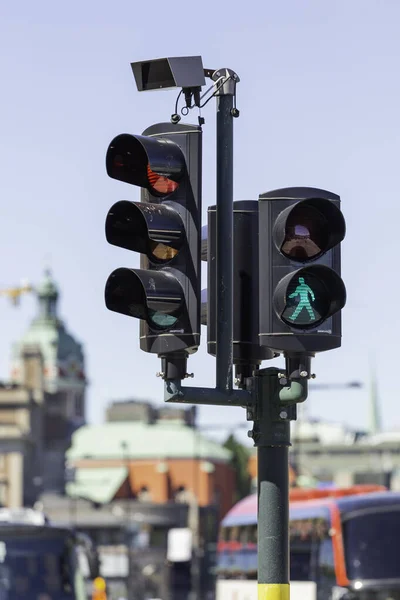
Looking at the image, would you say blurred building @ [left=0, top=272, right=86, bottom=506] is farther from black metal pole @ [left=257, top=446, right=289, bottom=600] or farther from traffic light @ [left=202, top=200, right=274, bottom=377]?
black metal pole @ [left=257, top=446, right=289, bottom=600]

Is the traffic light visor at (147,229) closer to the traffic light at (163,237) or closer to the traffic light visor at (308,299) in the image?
Result: the traffic light at (163,237)

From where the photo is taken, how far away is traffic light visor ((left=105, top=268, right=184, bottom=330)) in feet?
23.4

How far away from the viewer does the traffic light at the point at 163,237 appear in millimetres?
7184

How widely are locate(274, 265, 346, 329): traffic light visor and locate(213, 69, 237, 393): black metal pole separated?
0.34 m

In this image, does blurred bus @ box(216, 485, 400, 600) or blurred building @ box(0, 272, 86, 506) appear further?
blurred building @ box(0, 272, 86, 506)

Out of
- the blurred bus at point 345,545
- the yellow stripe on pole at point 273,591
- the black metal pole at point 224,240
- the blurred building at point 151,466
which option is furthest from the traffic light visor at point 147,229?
the blurred building at point 151,466

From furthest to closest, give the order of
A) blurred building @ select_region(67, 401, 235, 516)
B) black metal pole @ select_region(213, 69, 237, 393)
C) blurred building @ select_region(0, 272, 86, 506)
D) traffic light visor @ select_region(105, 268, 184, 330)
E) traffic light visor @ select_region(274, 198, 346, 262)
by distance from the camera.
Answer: blurred building @ select_region(67, 401, 235, 516) → blurred building @ select_region(0, 272, 86, 506) → black metal pole @ select_region(213, 69, 237, 393) → traffic light visor @ select_region(274, 198, 346, 262) → traffic light visor @ select_region(105, 268, 184, 330)

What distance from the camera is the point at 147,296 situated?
7102mm

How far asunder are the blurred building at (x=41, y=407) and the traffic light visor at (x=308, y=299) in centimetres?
13639

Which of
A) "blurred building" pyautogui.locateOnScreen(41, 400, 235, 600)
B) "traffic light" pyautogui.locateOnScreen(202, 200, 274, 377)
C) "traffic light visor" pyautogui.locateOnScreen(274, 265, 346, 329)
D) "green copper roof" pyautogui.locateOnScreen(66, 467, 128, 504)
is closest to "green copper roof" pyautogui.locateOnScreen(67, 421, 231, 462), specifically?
"blurred building" pyautogui.locateOnScreen(41, 400, 235, 600)

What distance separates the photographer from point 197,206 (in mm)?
7238

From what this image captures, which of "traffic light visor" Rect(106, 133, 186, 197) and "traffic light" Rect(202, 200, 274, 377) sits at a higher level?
"traffic light visor" Rect(106, 133, 186, 197)

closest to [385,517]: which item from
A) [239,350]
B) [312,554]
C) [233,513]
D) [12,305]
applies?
[312,554]

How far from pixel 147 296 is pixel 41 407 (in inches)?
5928
